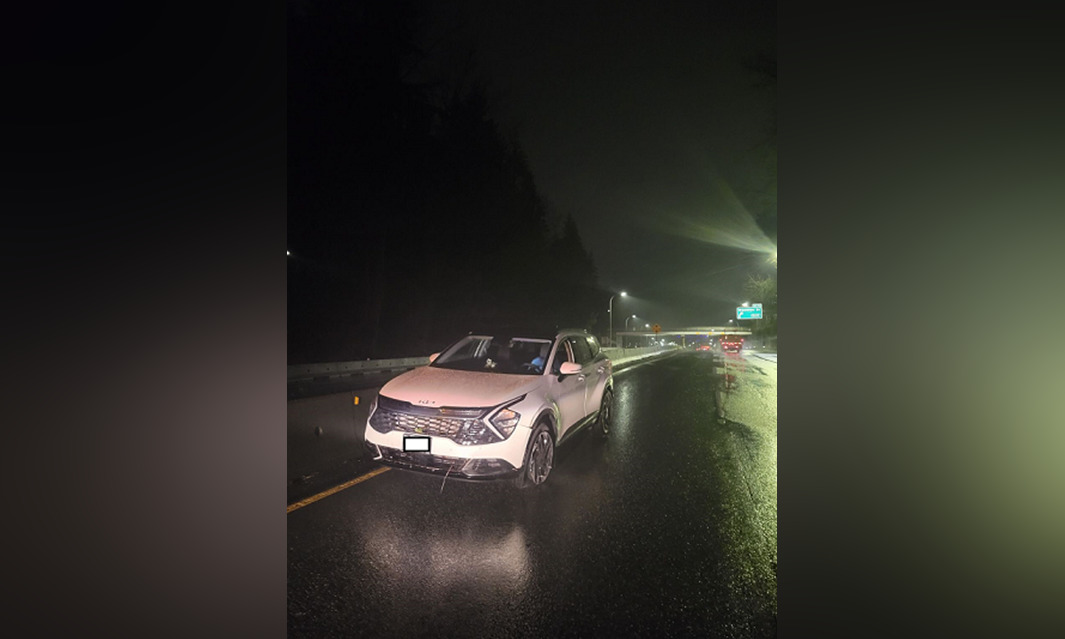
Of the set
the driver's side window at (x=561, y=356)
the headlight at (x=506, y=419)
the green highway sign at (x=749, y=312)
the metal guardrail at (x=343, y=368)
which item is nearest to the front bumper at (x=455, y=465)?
the headlight at (x=506, y=419)

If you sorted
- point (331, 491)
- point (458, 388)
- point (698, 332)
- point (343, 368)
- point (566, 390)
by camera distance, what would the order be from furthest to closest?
point (698, 332) → point (343, 368) → point (566, 390) → point (458, 388) → point (331, 491)

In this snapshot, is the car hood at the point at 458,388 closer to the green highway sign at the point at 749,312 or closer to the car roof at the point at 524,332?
the car roof at the point at 524,332

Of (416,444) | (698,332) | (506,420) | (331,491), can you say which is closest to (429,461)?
(416,444)

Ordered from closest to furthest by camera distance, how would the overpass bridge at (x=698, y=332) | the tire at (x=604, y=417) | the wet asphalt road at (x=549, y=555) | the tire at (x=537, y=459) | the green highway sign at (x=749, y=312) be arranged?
1. the wet asphalt road at (x=549, y=555)
2. the tire at (x=537, y=459)
3. the tire at (x=604, y=417)
4. the green highway sign at (x=749, y=312)
5. the overpass bridge at (x=698, y=332)

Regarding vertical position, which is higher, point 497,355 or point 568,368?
point 497,355

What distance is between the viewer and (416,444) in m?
5.12

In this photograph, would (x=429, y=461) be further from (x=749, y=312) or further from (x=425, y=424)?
(x=749, y=312)

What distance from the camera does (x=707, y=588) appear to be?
11.6 ft

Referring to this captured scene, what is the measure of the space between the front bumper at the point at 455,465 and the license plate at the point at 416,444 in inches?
1.6

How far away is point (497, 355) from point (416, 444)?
6.26 ft

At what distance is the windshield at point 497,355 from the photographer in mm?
6372
